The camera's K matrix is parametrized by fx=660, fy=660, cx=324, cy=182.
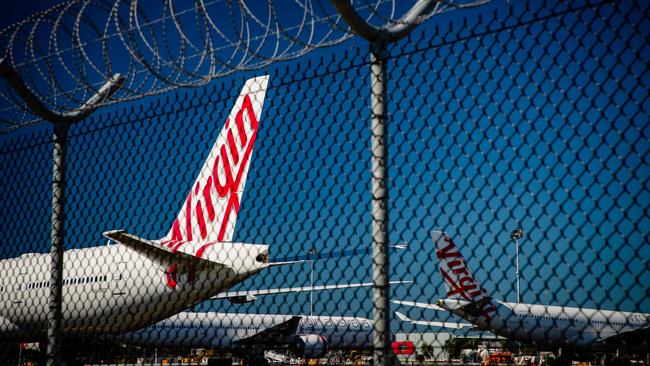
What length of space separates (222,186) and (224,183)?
128 mm

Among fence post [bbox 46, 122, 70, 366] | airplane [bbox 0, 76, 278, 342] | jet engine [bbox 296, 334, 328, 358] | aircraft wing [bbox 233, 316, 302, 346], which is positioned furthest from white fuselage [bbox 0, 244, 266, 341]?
jet engine [bbox 296, 334, 328, 358]

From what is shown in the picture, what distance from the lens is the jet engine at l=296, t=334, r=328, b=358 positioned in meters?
28.1

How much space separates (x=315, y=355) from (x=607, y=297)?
2706 cm

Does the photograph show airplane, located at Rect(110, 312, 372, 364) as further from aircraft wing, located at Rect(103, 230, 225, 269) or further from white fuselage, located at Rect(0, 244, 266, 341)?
aircraft wing, located at Rect(103, 230, 225, 269)

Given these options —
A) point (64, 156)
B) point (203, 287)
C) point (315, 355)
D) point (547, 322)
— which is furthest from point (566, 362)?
point (64, 156)

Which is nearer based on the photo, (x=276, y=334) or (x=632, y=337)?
(x=632, y=337)

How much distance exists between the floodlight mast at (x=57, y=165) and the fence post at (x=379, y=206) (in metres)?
2.51

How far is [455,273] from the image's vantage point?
2452 centimetres

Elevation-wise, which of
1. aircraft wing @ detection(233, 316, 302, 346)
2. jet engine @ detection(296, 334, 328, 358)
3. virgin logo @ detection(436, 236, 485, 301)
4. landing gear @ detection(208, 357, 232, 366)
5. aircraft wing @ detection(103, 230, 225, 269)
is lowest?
landing gear @ detection(208, 357, 232, 366)

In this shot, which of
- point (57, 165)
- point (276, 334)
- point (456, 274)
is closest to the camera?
point (57, 165)

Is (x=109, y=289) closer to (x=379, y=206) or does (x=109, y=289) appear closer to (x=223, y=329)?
(x=379, y=206)

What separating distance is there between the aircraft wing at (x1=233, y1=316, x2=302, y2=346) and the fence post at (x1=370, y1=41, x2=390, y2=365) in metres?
22.8

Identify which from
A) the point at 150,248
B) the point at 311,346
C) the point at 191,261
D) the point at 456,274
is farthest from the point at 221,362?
the point at 311,346

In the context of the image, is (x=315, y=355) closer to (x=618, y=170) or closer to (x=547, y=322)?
(x=547, y=322)
